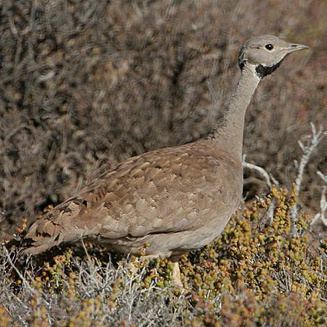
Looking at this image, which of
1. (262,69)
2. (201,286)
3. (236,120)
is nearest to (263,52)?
(262,69)

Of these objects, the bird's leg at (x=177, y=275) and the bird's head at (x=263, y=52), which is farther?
the bird's head at (x=263, y=52)

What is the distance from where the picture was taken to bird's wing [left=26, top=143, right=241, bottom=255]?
4852 mm

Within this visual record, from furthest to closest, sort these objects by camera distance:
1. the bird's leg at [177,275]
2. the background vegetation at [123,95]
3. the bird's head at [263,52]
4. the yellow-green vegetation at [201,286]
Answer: the background vegetation at [123,95] → the bird's head at [263,52] → the bird's leg at [177,275] → the yellow-green vegetation at [201,286]

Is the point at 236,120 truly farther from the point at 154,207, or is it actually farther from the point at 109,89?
the point at 109,89

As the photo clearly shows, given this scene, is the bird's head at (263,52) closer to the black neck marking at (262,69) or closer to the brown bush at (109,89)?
the black neck marking at (262,69)

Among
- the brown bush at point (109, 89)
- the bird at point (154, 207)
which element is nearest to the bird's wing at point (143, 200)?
the bird at point (154, 207)

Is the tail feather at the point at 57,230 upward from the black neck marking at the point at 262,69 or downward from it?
downward

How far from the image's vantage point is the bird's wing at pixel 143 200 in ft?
15.9

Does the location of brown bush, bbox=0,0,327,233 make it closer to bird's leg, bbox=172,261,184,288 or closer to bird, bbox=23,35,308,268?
bird, bbox=23,35,308,268

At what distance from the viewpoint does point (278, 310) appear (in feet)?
12.4

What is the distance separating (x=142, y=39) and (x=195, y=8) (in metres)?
0.58

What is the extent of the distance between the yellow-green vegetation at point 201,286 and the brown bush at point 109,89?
57.5 inches

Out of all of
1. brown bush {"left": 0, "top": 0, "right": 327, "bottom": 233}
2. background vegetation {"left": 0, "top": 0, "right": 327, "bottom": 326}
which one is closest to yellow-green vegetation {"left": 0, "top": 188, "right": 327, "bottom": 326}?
background vegetation {"left": 0, "top": 0, "right": 327, "bottom": 326}

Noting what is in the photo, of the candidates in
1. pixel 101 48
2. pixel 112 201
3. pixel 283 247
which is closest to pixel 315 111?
pixel 101 48
